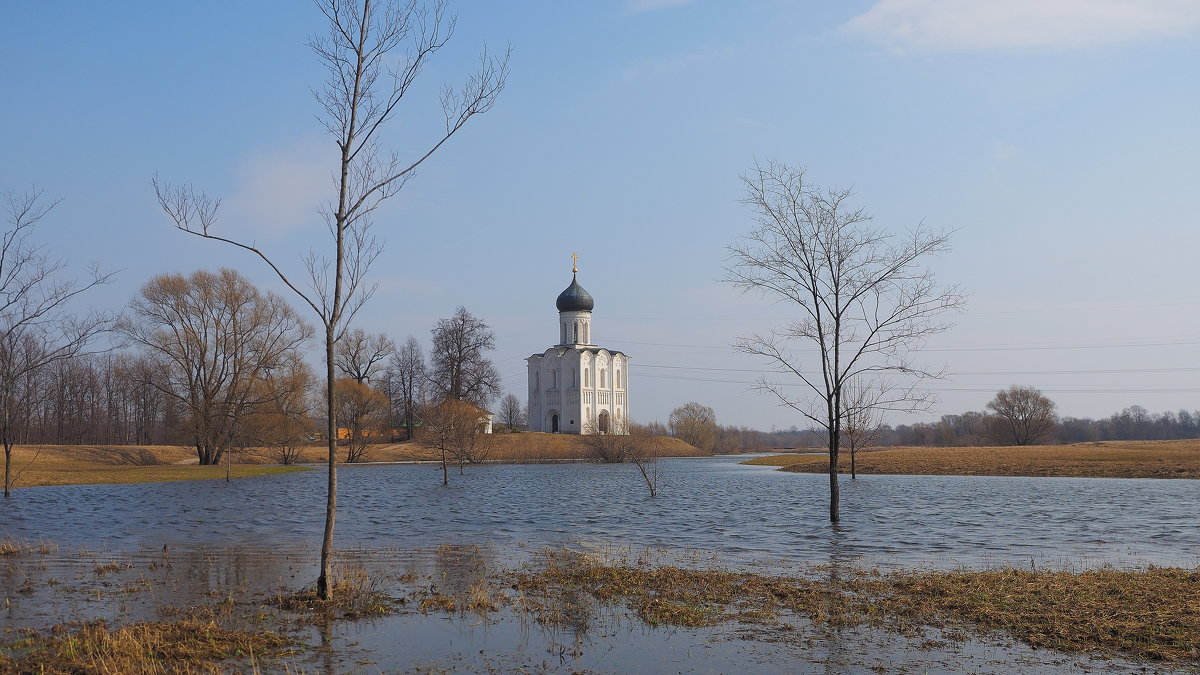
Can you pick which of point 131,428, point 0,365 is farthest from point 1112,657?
point 131,428

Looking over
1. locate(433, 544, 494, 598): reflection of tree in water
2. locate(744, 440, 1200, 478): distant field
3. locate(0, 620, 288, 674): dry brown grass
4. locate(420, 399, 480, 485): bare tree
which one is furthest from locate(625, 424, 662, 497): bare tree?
locate(0, 620, 288, 674): dry brown grass

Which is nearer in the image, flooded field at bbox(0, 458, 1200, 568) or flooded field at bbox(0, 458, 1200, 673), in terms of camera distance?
flooded field at bbox(0, 458, 1200, 673)

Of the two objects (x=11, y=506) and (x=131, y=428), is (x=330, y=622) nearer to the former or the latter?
(x=11, y=506)

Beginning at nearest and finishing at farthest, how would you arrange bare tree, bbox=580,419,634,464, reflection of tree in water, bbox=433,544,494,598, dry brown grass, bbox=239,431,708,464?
reflection of tree in water, bbox=433,544,494,598
dry brown grass, bbox=239,431,708,464
bare tree, bbox=580,419,634,464

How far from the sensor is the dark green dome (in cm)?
10919

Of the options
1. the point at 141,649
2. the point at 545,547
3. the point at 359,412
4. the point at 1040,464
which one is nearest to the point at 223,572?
the point at 545,547

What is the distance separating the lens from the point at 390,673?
743 cm

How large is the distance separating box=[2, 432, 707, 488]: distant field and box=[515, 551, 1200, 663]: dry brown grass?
3488cm

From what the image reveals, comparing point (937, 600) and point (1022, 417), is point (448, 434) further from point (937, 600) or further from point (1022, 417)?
point (1022, 417)

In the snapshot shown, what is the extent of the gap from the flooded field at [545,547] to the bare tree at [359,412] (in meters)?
37.9

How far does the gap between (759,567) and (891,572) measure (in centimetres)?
208

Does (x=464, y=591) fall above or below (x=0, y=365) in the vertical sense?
below

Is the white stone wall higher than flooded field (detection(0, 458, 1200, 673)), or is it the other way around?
the white stone wall

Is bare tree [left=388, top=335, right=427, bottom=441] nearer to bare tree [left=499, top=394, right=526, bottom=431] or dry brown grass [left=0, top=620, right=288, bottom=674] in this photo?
bare tree [left=499, top=394, right=526, bottom=431]
